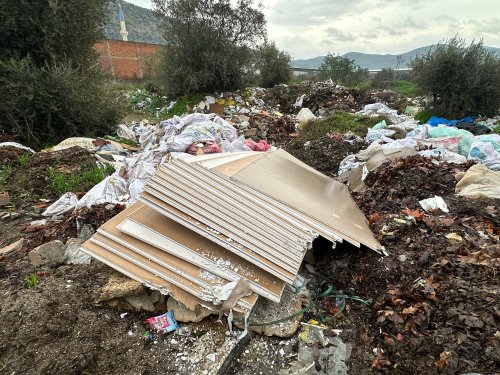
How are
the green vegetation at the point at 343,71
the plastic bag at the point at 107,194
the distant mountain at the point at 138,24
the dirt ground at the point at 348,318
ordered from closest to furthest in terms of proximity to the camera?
the dirt ground at the point at 348,318 < the plastic bag at the point at 107,194 < the green vegetation at the point at 343,71 < the distant mountain at the point at 138,24

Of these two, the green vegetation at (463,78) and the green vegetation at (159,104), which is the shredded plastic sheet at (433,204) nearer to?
the green vegetation at (463,78)

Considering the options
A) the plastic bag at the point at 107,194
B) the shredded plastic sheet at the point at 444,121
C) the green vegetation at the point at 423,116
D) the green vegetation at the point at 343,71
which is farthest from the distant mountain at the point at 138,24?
the plastic bag at the point at 107,194

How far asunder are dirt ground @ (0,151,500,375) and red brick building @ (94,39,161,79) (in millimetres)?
19815

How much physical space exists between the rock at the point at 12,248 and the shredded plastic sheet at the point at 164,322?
5.45 feet

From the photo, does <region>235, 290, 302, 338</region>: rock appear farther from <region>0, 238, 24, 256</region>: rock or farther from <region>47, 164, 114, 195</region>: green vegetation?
<region>47, 164, 114, 195</region>: green vegetation

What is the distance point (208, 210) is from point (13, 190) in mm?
3166

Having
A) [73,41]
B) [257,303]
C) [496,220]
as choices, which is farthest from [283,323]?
[73,41]

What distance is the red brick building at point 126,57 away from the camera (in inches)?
761

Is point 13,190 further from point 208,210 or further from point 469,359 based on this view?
point 469,359

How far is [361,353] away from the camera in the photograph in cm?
195

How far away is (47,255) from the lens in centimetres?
254

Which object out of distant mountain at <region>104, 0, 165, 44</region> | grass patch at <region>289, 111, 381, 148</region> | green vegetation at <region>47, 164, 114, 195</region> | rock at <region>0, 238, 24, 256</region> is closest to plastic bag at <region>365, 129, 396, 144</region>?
grass patch at <region>289, 111, 381, 148</region>

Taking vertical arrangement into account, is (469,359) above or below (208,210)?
below

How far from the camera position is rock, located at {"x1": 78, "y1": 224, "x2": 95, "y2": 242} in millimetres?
2865
